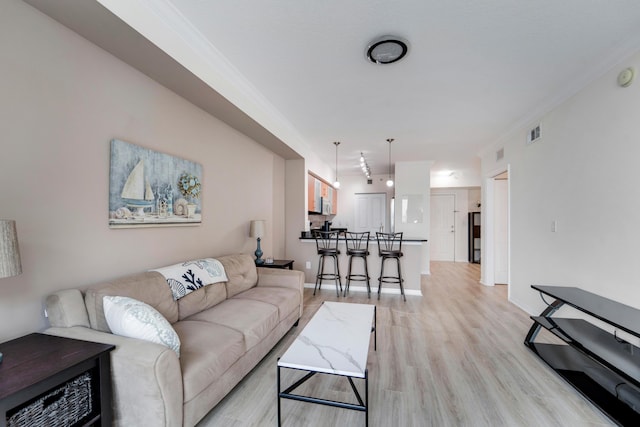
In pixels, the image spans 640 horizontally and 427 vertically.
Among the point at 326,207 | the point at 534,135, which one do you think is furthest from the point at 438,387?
the point at 326,207

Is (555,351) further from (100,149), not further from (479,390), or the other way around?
(100,149)

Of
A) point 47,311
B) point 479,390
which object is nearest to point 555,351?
point 479,390

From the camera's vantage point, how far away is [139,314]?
148cm

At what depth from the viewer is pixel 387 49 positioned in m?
2.15

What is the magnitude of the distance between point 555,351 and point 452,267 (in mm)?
4619

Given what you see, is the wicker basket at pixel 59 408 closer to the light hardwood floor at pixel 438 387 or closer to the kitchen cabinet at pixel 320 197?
the light hardwood floor at pixel 438 387

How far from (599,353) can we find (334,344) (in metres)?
1.88

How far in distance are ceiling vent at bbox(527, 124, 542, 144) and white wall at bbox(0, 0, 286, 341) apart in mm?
4058

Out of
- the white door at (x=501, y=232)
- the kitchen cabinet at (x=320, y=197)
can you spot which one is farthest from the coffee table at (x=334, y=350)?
the white door at (x=501, y=232)

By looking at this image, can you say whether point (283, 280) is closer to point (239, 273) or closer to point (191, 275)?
point (239, 273)

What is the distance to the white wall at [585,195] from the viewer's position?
6.99 ft

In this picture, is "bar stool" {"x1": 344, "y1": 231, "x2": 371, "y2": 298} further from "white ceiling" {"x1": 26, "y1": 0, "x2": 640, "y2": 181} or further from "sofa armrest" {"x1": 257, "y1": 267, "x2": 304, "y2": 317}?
"white ceiling" {"x1": 26, "y1": 0, "x2": 640, "y2": 181}

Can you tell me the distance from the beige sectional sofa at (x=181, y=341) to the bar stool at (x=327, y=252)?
1845mm

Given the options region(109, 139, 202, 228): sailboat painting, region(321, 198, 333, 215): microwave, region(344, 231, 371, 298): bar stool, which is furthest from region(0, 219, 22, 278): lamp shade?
region(321, 198, 333, 215): microwave
